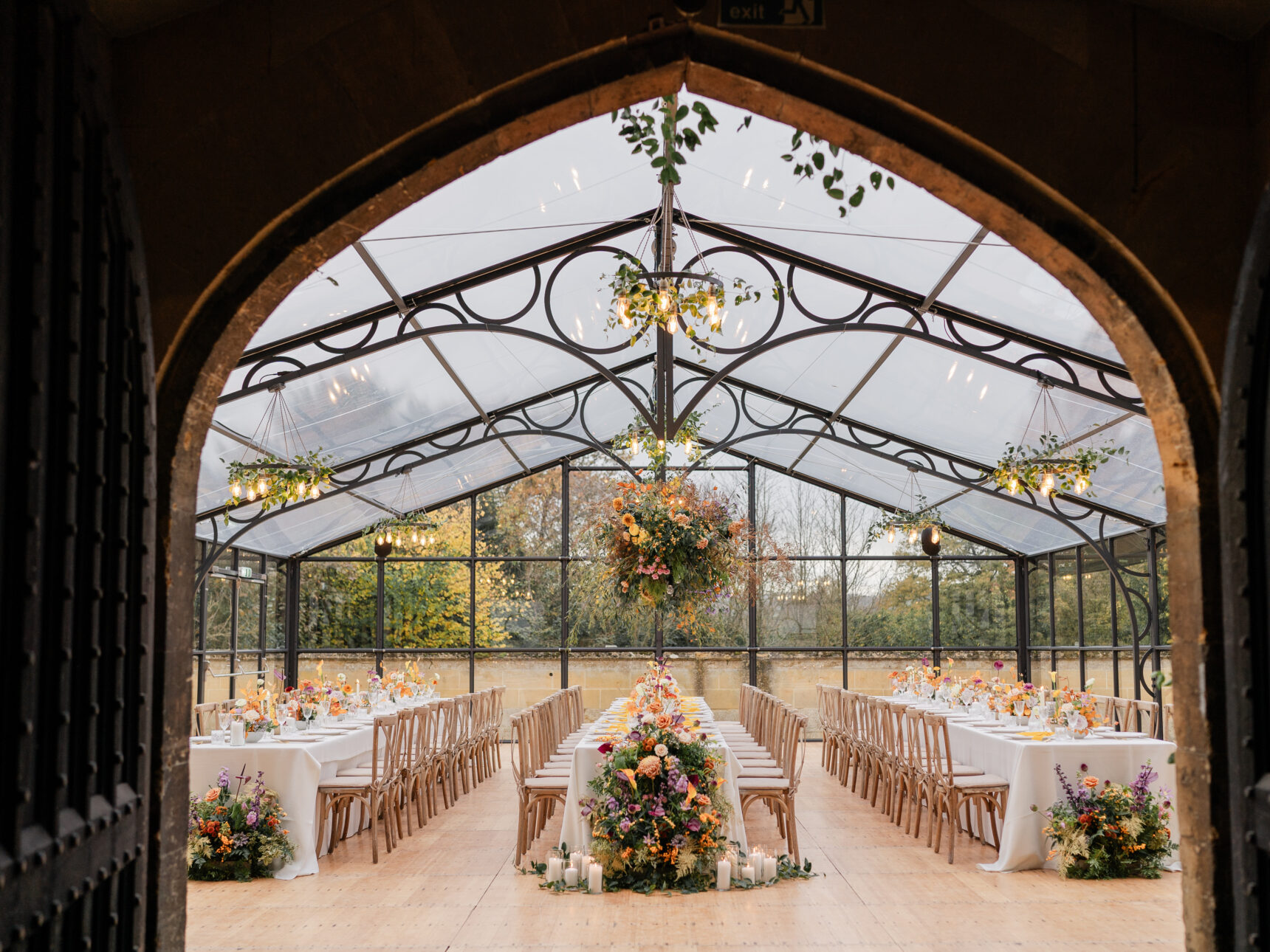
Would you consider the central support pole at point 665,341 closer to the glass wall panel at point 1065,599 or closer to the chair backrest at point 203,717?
the chair backrest at point 203,717

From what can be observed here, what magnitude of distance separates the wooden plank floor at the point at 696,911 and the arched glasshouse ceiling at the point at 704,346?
135 inches

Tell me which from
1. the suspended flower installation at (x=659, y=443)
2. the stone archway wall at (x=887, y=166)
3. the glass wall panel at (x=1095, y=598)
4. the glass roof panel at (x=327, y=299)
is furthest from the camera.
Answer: the glass wall panel at (x=1095, y=598)

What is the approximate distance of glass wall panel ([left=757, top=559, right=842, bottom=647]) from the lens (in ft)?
45.1

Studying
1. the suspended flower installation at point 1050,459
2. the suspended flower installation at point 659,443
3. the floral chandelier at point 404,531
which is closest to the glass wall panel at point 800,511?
the floral chandelier at point 404,531

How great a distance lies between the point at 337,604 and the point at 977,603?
27.8ft

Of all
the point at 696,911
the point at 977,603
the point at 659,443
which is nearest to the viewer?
the point at 696,911

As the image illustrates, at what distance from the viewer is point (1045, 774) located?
22.8 feet

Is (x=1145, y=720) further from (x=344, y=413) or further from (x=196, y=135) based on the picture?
(x=196, y=135)

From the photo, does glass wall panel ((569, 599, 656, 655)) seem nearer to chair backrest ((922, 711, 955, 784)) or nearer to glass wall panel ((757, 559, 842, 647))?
glass wall panel ((757, 559, 842, 647))

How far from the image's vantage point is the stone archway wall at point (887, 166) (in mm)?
2729

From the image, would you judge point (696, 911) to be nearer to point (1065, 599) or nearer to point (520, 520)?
point (520, 520)

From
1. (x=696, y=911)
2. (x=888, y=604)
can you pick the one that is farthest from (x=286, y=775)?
(x=888, y=604)

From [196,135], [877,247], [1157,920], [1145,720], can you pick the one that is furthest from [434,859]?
[1145,720]

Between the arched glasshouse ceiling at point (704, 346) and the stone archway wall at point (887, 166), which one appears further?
the arched glasshouse ceiling at point (704, 346)
